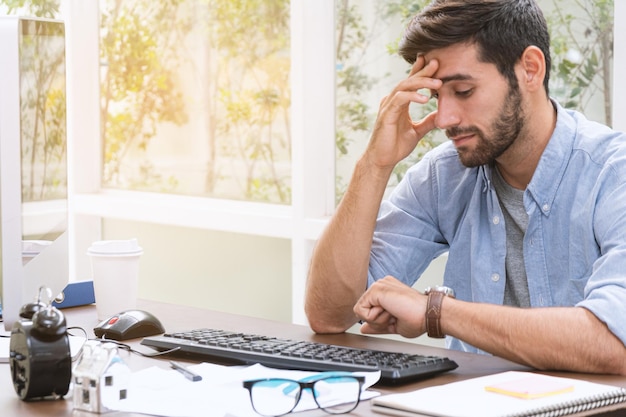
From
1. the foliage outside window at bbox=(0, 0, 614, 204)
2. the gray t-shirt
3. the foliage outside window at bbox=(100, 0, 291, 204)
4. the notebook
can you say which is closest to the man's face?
the gray t-shirt

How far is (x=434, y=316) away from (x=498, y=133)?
45 cm

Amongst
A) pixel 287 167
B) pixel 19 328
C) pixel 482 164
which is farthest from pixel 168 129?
pixel 19 328

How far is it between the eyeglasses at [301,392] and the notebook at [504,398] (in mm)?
46

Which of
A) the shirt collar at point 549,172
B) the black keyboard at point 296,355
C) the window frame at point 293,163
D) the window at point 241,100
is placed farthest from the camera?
the window frame at point 293,163

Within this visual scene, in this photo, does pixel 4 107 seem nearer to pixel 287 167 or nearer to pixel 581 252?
pixel 581 252

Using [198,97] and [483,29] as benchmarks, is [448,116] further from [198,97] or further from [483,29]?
[198,97]

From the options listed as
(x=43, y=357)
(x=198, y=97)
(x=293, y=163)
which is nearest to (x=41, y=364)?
(x=43, y=357)

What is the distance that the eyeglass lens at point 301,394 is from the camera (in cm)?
127

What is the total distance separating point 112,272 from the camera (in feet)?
6.36

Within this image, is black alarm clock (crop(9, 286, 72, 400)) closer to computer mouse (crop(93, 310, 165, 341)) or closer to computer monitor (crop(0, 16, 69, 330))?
computer monitor (crop(0, 16, 69, 330))

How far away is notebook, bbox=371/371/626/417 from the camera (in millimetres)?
1219

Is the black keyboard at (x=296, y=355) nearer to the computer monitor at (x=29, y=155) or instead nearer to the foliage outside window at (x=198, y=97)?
the computer monitor at (x=29, y=155)

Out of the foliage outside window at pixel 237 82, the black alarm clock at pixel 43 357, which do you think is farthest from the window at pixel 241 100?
the black alarm clock at pixel 43 357

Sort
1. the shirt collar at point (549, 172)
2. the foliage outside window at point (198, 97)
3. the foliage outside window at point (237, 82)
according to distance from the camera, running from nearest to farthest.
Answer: the shirt collar at point (549, 172) → the foliage outside window at point (237, 82) → the foliage outside window at point (198, 97)
